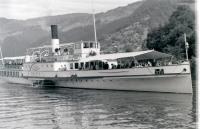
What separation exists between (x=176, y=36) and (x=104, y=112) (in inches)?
1365

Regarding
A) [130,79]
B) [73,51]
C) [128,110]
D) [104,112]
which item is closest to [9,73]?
[73,51]

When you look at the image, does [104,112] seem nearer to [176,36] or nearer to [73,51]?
Result: [73,51]

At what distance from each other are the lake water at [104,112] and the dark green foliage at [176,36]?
824 inches

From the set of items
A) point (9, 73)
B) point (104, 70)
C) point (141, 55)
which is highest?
Answer: point (141, 55)

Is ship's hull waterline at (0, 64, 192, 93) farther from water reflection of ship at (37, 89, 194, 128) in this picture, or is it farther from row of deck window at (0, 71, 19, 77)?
row of deck window at (0, 71, 19, 77)

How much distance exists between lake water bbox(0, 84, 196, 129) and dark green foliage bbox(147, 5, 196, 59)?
20.9 meters

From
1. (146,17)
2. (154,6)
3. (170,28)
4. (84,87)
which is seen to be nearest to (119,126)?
(84,87)

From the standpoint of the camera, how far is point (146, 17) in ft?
460

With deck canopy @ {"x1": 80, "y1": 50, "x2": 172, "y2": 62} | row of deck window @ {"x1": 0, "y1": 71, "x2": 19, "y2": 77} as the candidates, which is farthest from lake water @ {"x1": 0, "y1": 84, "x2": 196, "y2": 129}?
row of deck window @ {"x1": 0, "y1": 71, "x2": 19, "y2": 77}

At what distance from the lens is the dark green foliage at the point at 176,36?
52219 mm

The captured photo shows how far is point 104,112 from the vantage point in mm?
24547

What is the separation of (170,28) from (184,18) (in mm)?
2821

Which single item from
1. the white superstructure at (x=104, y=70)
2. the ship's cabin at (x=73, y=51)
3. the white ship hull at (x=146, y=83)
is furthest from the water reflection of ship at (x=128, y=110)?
the ship's cabin at (x=73, y=51)

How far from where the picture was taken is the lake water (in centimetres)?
2066
